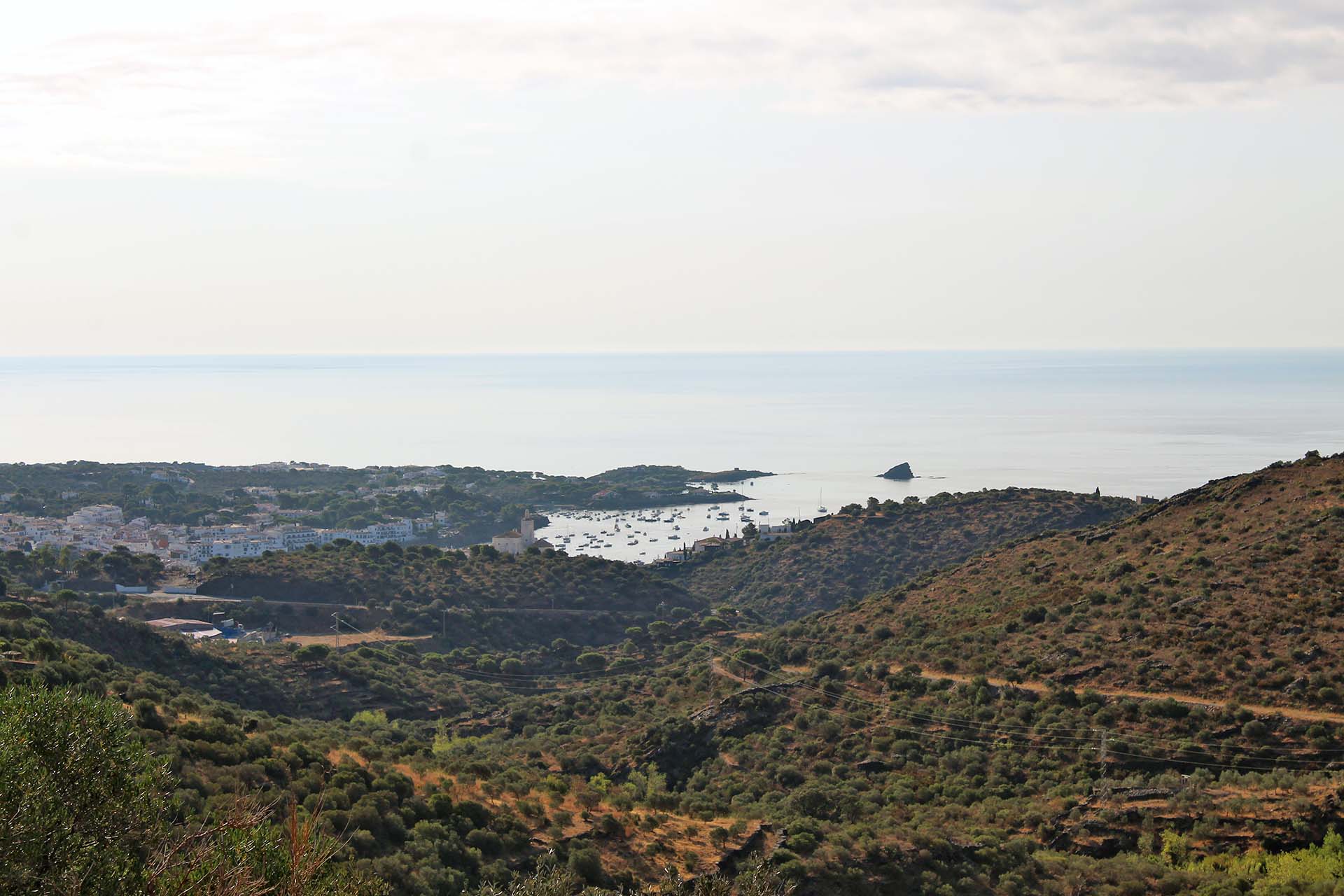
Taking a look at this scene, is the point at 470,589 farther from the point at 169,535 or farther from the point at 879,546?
the point at 169,535

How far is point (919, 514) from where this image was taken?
208ft

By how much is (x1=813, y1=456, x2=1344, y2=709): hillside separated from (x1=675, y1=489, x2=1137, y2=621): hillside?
1840 cm

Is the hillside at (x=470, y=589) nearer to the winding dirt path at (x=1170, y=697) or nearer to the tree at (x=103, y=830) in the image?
the winding dirt path at (x=1170, y=697)

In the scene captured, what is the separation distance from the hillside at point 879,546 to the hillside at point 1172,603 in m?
18.4

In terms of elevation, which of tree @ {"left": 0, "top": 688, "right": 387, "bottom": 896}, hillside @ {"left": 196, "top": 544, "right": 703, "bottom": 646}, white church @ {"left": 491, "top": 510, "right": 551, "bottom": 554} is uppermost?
tree @ {"left": 0, "top": 688, "right": 387, "bottom": 896}

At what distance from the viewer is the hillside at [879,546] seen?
57.1 m

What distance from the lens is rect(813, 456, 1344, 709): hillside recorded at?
79.6 ft

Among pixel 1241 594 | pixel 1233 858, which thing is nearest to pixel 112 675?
pixel 1233 858

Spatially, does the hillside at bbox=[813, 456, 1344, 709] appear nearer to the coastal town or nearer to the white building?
the white building

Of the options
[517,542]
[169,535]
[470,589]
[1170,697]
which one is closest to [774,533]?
[517,542]

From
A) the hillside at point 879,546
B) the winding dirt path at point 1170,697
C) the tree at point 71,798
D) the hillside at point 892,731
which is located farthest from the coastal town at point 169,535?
the tree at point 71,798

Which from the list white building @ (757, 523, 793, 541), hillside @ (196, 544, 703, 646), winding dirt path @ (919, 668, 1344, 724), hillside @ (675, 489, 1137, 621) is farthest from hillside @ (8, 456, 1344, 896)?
white building @ (757, 523, 793, 541)

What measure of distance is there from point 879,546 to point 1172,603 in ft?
109

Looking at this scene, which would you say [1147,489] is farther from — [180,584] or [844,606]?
[180,584]
